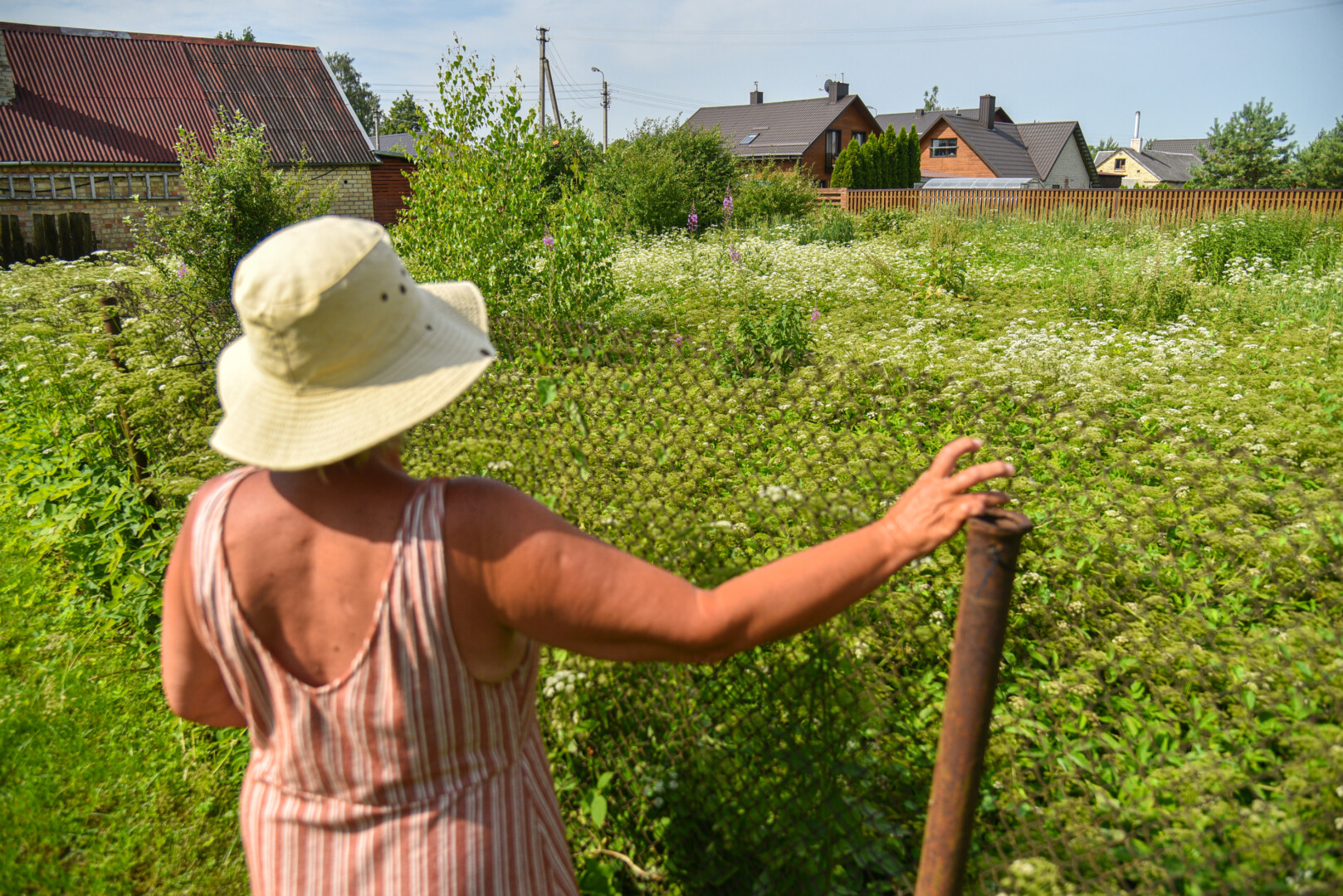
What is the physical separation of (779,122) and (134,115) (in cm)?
3737

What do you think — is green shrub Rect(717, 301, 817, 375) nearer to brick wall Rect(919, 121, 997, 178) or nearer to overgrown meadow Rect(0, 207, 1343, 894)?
overgrown meadow Rect(0, 207, 1343, 894)

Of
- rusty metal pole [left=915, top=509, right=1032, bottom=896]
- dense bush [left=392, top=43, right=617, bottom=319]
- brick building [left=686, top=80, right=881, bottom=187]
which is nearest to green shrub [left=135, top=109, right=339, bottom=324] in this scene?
dense bush [left=392, top=43, right=617, bottom=319]

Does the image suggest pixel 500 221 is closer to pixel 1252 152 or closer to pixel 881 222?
pixel 881 222

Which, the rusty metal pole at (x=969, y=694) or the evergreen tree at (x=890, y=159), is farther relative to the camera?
the evergreen tree at (x=890, y=159)

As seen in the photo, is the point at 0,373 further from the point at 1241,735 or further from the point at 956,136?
the point at 956,136

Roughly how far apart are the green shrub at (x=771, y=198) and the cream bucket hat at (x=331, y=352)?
64.2 feet

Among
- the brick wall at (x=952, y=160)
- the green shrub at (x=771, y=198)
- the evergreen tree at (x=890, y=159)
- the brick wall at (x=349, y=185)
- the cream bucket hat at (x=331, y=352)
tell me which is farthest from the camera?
the brick wall at (x=952, y=160)

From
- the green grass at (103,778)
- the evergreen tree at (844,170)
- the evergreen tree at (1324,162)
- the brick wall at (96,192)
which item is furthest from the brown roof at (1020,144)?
the green grass at (103,778)

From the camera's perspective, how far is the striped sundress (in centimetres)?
114

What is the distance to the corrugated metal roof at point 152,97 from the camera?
24.9 m

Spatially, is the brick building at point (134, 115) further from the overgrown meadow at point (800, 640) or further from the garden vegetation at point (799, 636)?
the overgrown meadow at point (800, 640)

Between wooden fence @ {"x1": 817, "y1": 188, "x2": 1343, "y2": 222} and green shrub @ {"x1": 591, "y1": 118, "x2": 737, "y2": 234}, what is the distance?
567 centimetres

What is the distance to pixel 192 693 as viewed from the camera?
1.41 meters

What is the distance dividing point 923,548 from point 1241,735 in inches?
67.5
